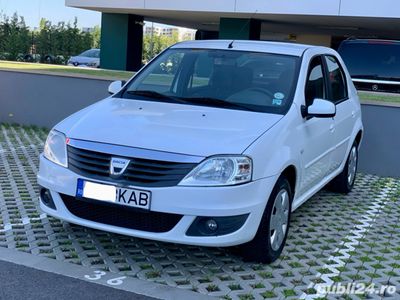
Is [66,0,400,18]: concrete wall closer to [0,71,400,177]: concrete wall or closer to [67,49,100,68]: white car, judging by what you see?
[67,49,100,68]: white car

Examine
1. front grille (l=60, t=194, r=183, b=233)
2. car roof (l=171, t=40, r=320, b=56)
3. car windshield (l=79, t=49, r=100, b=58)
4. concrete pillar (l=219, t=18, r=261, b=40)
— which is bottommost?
front grille (l=60, t=194, r=183, b=233)

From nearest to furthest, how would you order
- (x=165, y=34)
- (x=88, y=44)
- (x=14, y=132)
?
(x=14, y=132) < (x=88, y=44) < (x=165, y=34)

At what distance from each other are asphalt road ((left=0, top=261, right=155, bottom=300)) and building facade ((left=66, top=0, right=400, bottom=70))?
16.5 metres

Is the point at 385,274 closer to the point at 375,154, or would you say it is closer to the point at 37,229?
the point at 37,229

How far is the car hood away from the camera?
13.2 ft

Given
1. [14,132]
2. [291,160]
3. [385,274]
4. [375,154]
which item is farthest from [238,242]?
[14,132]

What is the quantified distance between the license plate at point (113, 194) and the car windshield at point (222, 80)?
51.1 inches

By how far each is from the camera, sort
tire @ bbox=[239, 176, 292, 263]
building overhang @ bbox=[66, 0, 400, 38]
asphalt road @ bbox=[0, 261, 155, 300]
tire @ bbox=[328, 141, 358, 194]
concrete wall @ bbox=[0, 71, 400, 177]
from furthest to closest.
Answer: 1. building overhang @ bbox=[66, 0, 400, 38]
2. concrete wall @ bbox=[0, 71, 400, 177]
3. tire @ bbox=[328, 141, 358, 194]
4. tire @ bbox=[239, 176, 292, 263]
5. asphalt road @ bbox=[0, 261, 155, 300]

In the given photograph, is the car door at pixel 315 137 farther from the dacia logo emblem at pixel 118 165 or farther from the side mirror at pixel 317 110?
the dacia logo emblem at pixel 118 165

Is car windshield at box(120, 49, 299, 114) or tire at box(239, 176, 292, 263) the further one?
car windshield at box(120, 49, 299, 114)

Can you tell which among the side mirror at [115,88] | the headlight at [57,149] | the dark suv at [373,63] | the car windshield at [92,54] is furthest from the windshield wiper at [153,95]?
the car windshield at [92,54]

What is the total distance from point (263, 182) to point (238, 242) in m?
0.46

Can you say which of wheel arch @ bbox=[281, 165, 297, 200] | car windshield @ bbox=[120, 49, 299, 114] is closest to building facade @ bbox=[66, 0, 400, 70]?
car windshield @ bbox=[120, 49, 299, 114]

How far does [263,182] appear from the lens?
4051mm
